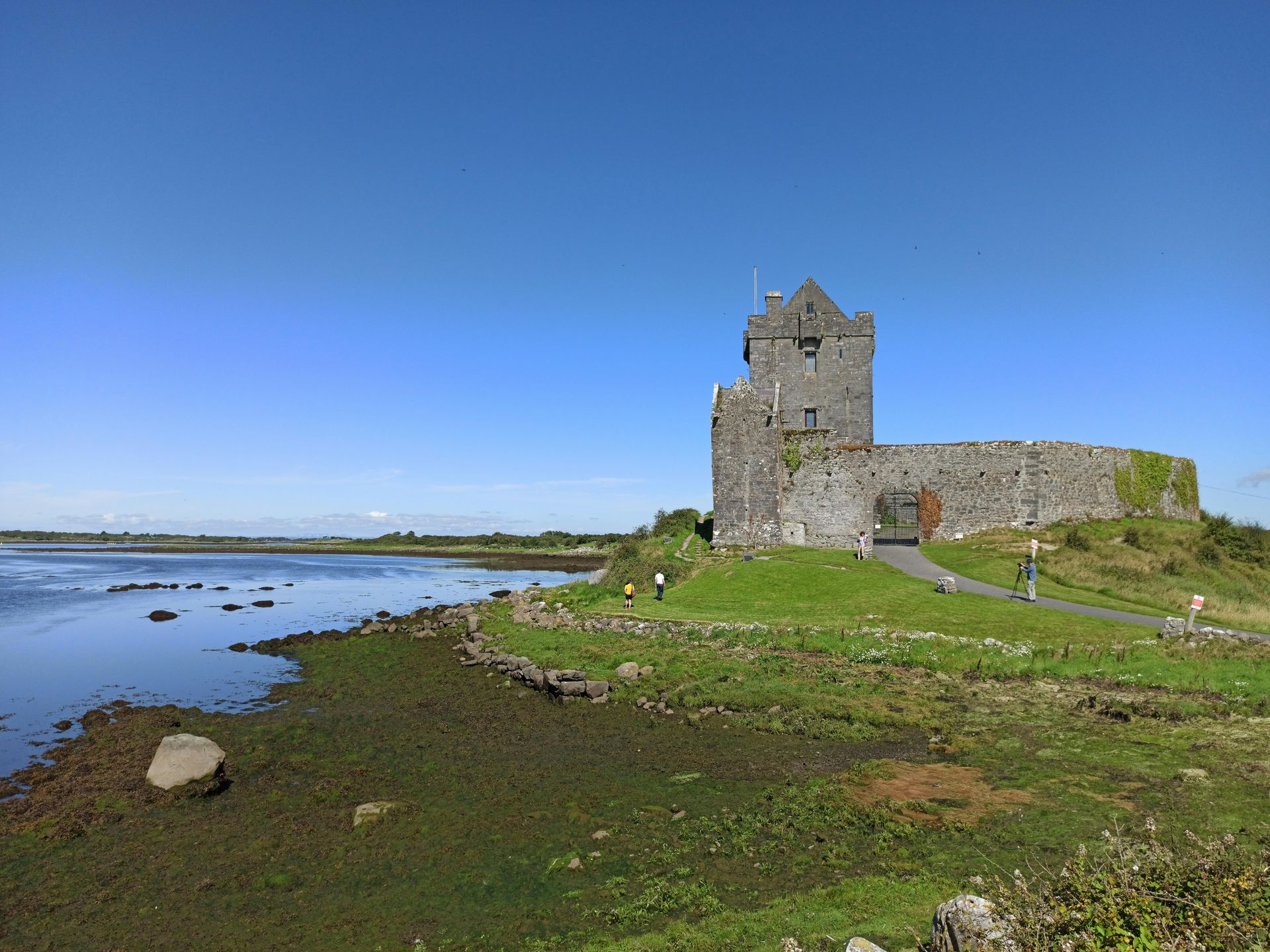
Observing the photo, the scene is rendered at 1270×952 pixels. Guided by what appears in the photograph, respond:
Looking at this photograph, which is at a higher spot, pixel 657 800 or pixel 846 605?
pixel 846 605

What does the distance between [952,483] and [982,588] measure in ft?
42.5

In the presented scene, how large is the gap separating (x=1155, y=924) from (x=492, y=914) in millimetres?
7043

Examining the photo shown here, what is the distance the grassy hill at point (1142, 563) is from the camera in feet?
81.1

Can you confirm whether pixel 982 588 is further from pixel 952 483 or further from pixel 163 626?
pixel 163 626

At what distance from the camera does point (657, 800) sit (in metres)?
11.6

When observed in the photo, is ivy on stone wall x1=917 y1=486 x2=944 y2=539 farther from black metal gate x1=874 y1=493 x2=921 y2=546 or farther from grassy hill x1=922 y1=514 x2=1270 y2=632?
grassy hill x1=922 y1=514 x2=1270 y2=632

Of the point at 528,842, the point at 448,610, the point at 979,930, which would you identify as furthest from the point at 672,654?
the point at 448,610

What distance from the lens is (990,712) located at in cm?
1509

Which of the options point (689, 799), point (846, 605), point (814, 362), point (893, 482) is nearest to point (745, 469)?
point (893, 482)

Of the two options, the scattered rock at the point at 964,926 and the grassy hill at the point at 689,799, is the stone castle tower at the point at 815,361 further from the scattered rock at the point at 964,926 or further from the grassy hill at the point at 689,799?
the scattered rock at the point at 964,926

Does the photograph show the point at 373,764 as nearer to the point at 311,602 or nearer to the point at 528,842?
the point at 528,842

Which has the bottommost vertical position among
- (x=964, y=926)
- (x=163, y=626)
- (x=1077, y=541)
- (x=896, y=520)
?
(x=163, y=626)

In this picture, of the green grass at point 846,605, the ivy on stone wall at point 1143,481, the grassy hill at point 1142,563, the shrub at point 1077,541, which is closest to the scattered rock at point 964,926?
the green grass at point 846,605

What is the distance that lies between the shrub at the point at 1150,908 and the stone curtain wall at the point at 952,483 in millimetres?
31618
